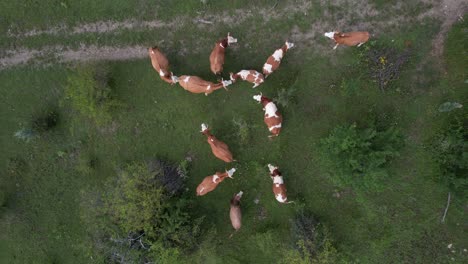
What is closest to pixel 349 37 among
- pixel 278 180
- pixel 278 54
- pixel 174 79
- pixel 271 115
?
pixel 278 54

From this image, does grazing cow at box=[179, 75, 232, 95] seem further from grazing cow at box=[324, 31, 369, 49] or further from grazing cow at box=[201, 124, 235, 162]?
grazing cow at box=[324, 31, 369, 49]

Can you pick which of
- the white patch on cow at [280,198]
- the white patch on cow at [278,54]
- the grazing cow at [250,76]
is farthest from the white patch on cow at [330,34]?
the white patch on cow at [280,198]

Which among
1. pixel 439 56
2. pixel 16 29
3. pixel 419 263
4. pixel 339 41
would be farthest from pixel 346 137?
pixel 16 29

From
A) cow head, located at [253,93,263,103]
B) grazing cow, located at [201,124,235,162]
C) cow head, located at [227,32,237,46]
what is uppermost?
cow head, located at [227,32,237,46]

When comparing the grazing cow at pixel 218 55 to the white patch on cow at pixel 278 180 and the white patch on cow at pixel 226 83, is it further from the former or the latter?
the white patch on cow at pixel 278 180

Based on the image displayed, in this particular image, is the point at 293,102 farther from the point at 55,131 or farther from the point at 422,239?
the point at 55,131

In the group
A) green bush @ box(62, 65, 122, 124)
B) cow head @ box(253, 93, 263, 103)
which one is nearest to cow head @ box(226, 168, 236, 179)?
cow head @ box(253, 93, 263, 103)
